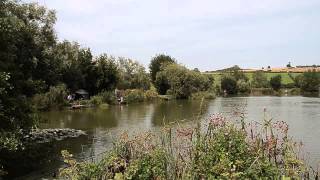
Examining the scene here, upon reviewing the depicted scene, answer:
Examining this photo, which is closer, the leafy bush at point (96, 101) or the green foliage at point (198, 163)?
the green foliage at point (198, 163)

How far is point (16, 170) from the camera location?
17.5 metres

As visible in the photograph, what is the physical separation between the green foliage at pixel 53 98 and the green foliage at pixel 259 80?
65835 millimetres

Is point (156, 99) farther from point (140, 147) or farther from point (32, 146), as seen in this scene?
point (140, 147)

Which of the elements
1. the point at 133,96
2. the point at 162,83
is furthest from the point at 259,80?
the point at 133,96

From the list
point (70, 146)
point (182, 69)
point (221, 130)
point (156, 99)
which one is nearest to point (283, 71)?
point (182, 69)

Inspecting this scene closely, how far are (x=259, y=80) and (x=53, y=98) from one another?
70.3m

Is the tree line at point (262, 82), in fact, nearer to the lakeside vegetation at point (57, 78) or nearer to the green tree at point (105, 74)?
the lakeside vegetation at point (57, 78)

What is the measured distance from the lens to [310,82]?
10156cm

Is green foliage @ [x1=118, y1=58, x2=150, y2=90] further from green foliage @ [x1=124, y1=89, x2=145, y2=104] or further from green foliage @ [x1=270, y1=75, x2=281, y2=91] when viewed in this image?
green foliage @ [x1=270, y1=75, x2=281, y2=91]

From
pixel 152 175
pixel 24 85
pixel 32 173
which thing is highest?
pixel 24 85

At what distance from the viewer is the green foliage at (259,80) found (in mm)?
109375

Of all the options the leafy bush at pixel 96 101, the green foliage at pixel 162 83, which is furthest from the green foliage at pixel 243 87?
the leafy bush at pixel 96 101

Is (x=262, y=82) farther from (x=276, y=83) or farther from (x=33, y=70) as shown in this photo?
(x=33, y=70)

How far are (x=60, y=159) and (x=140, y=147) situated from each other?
9.86 meters
